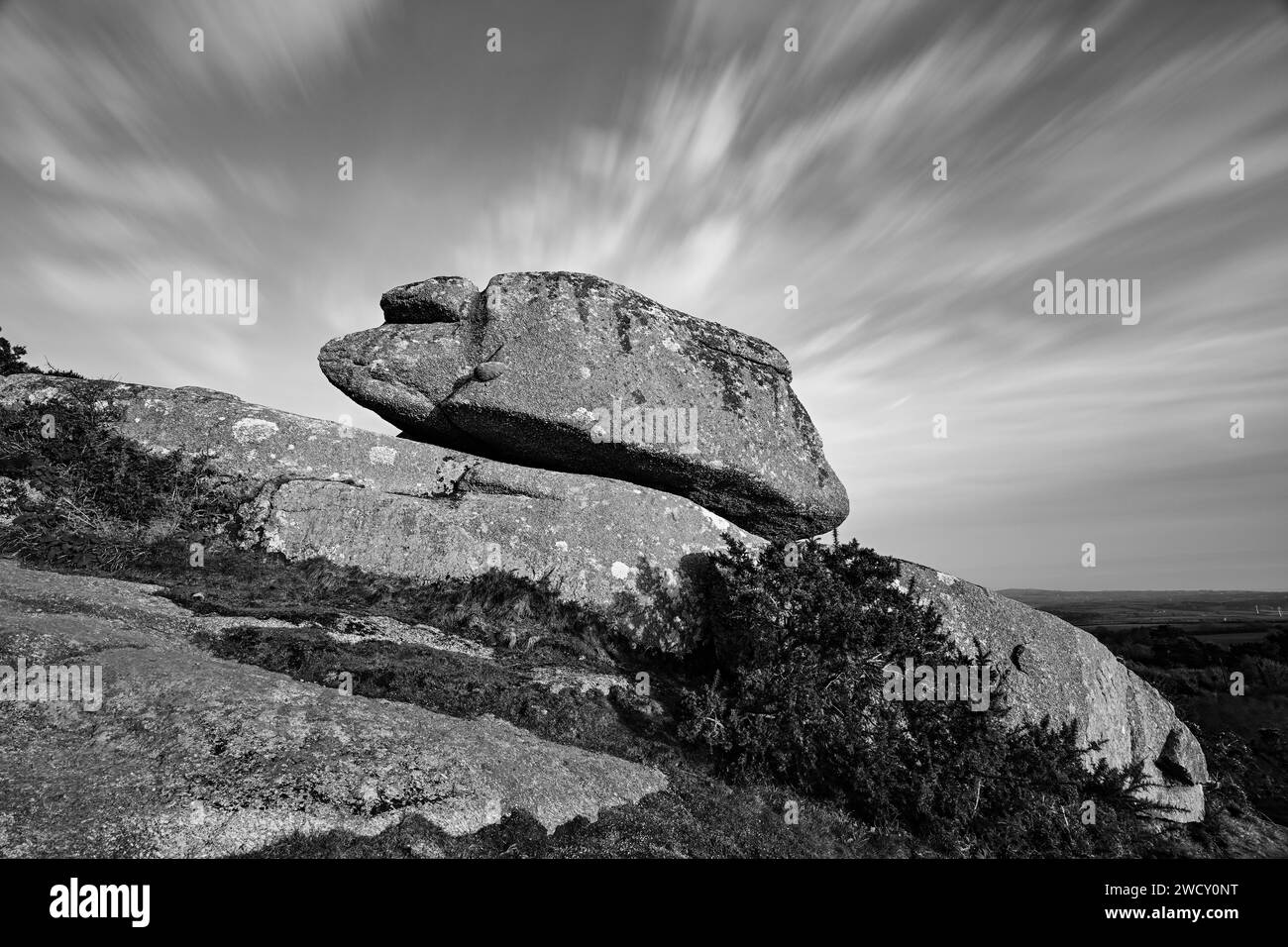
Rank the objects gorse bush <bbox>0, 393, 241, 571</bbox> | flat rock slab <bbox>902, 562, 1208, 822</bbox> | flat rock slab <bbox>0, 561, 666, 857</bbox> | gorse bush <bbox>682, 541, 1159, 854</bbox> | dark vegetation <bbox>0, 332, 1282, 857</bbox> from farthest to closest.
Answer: flat rock slab <bbox>902, 562, 1208, 822</bbox>
gorse bush <bbox>0, 393, 241, 571</bbox>
gorse bush <bbox>682, 541, 1159, 854</bbox>
dark vegetation <bbox>0, 332, 1282, 857</bbox>
flat rock slab <bbox>0, 561, 666, 857</bbox>

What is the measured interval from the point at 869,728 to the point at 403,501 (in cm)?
843

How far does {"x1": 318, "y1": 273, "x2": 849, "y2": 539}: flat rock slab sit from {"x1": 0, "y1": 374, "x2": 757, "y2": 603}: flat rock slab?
32.2 inches

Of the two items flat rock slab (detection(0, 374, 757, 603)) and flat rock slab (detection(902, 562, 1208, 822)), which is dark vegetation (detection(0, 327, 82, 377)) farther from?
flat rock slab (detection(902, 562, 1208, 822))

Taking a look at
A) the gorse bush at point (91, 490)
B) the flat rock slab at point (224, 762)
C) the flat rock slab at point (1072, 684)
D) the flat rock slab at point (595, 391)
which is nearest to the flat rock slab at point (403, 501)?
the gorse bush at point (91, 490)

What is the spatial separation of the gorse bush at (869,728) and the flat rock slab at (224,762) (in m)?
1.73

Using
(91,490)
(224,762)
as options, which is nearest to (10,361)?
(91,490)

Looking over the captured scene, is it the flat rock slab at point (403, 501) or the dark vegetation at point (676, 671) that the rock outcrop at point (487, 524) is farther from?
the dark vegetation at point (676, 671)

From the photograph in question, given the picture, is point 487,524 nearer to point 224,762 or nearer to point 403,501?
point 403,501


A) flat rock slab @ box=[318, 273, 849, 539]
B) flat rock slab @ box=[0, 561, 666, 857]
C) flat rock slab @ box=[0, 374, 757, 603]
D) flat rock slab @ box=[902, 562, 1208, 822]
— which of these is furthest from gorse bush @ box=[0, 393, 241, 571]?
flat rock slab @ box=[902, 562, 1208, 822]

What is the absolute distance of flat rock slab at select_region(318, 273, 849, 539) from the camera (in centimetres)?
1212

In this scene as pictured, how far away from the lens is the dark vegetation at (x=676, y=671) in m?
6.73

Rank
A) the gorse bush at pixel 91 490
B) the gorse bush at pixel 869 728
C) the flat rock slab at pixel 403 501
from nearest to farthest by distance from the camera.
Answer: the gorse bush at pixel 869 728 < the gorse bush at pixel 91 490 < the flat rock slab at pixel 403 501
